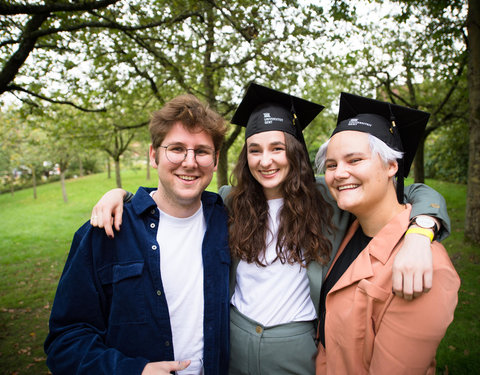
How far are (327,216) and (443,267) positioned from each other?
1.09 metres

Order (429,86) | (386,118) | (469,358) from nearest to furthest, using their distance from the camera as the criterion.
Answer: (386,118), (469,358), (429,86)

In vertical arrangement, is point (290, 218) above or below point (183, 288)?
above

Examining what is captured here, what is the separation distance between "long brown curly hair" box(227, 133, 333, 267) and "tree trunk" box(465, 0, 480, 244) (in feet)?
18.2


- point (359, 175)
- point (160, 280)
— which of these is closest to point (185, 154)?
point (160, 280)

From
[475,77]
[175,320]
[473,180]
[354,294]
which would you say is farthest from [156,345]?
[475,77]

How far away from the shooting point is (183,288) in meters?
2.07

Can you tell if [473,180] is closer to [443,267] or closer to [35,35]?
[443,267]

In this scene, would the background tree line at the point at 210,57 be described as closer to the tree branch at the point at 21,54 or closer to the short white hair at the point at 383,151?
the tree branch at the point at 21,54

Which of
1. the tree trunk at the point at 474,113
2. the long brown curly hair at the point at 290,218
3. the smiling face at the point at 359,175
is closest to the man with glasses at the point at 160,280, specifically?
the long brown curly hair at the point at 290,218

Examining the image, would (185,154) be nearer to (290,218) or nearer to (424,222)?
(290,218)

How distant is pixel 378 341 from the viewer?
5.40 feet

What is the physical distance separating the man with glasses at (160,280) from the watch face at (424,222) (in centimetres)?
131

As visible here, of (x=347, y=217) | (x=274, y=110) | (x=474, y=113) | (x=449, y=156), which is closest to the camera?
(x=347, y=217)

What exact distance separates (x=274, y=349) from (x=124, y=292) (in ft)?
3.65
